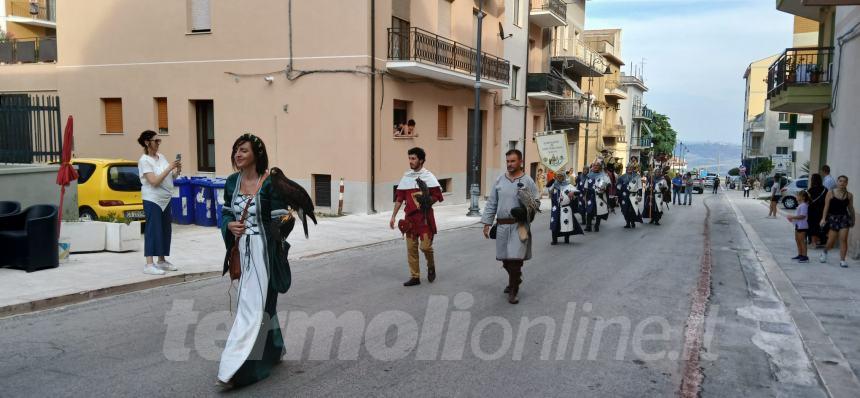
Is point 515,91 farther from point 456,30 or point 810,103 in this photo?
point 810,103

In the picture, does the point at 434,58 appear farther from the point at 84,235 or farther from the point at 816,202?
the point at 84,235

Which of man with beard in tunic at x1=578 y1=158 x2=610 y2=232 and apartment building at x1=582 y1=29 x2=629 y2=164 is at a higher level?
apartment building at x1=582 y1=29 x2=629 y2=164

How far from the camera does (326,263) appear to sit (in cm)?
1045

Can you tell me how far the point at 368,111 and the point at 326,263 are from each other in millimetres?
8936

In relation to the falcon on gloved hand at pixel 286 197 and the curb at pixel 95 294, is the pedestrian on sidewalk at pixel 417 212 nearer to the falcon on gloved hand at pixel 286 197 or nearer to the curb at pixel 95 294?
the curb at pixel 95 294

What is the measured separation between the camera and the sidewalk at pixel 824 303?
18.8 ft

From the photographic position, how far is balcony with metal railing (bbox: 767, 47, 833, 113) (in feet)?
51.4

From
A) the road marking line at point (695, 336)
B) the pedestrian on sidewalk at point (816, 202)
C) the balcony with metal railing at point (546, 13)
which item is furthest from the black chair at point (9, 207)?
the balcony with metal railing at point (546, 13)

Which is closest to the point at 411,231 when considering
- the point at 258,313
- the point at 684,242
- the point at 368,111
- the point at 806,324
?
the point at 258,313

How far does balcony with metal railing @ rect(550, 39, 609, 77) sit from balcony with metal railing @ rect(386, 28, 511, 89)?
12142 millimetres

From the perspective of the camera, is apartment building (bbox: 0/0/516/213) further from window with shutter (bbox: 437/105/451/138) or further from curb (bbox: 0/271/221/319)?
curb (bbox: 0/271/221/319)

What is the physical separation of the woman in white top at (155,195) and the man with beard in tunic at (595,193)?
32.2ft

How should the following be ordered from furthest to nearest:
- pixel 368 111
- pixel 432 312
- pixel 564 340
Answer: pixel 368 111
pixel 432 312
pixel 564 340

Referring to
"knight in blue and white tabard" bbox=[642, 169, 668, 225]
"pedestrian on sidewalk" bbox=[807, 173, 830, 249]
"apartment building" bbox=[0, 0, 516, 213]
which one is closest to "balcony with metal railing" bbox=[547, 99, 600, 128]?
"apartment building" bbox=[0, 0, 516, 213]
